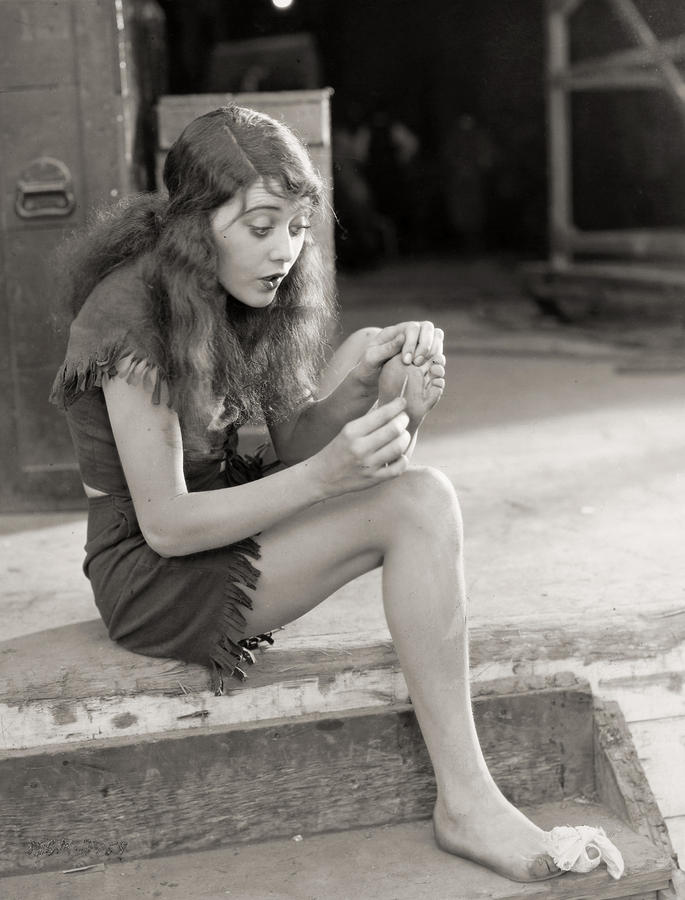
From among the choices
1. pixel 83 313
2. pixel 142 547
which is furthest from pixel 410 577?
pixel 83 313

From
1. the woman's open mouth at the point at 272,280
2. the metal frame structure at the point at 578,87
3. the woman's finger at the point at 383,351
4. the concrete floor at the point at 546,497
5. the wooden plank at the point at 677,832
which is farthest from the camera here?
the metal frame structure at the point at 578,87

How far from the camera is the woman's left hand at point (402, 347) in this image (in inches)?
90.4

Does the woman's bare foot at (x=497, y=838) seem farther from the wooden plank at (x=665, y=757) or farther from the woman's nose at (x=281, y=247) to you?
the woman's nose at (x=281, y=247)

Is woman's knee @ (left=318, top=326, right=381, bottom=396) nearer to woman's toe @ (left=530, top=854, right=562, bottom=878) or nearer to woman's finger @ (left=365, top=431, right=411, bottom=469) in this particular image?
woman's finger @ (left=365, top=431, right=411, bottom=469)

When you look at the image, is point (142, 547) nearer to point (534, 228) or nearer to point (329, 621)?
point (329, 621)

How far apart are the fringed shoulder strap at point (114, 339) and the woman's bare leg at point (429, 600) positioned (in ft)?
1.33

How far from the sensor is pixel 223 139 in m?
2.13

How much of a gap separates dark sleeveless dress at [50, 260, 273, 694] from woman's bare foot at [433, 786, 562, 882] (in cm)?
50

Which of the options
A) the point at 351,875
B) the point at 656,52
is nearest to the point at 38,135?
the point at 351,875

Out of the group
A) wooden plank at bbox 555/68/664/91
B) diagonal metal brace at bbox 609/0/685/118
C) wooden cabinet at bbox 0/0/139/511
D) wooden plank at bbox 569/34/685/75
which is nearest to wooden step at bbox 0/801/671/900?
wooden cabinet at bbox 0/0/139/511

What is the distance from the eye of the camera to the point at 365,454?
201 centimetres

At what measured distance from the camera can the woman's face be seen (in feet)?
7.00

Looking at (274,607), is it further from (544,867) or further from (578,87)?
(578,87)

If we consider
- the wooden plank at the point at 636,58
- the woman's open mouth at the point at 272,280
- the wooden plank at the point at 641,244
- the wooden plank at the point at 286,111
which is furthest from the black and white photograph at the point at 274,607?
the wooden plank at the point at 641,244
